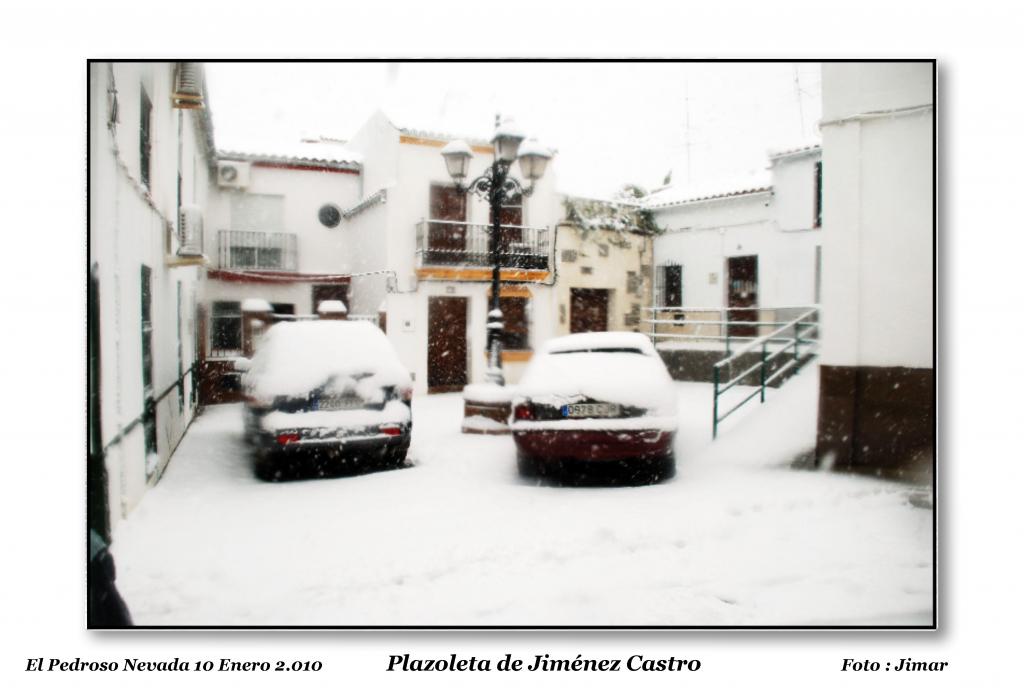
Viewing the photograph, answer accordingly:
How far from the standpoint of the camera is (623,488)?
3.32 metres

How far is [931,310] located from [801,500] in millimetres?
1133

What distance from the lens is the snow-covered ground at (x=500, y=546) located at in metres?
2.62

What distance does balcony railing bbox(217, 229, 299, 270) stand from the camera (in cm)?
284

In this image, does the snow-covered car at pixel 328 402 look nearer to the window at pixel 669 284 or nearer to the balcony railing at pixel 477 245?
the balcony railing at pixel 477 245

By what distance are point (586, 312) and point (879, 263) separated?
1600 millimetres

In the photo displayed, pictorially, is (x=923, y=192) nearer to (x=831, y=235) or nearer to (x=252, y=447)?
(x=831, y=235)

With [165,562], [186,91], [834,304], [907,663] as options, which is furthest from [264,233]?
[907,663]

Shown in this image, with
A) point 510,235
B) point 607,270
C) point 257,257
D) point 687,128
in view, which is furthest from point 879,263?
point 257,257

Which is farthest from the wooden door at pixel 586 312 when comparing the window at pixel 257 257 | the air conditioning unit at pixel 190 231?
the air conditioning unit at pixel 190 231

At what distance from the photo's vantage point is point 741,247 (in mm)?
3141

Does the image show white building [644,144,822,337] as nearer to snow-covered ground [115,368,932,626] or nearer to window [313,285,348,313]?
snow-covered ground [115,368,932,626]

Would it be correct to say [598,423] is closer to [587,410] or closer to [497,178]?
[587,410]

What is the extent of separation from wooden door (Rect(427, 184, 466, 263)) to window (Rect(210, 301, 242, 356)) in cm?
96

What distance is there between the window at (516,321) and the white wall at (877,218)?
158 centimetres
